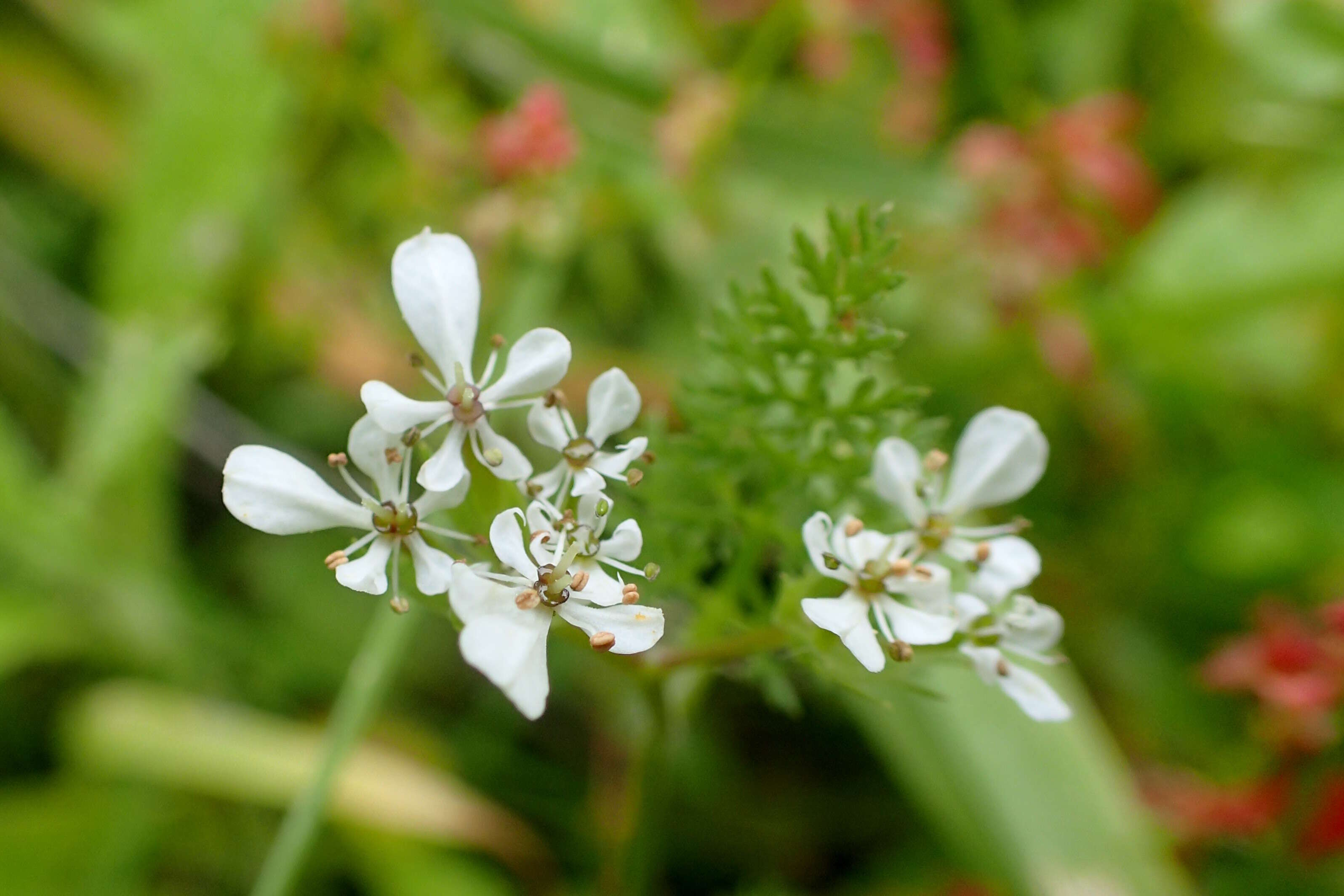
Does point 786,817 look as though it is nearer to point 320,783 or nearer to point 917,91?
point 320,783

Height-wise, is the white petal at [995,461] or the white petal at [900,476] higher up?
the white petal at [995,461]

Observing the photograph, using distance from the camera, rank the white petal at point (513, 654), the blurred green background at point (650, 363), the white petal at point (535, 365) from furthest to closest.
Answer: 1. the blurred green background at point (650, 363)
2. the white petal at point (535, 365)
3. the white petal at point (513, 654)

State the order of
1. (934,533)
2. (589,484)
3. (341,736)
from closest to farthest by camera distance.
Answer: (589,484) < (934,533) < (341,736)

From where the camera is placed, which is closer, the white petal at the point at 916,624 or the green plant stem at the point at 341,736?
the white petal at the point at 916,624

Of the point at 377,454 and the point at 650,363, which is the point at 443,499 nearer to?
the point at 377,454

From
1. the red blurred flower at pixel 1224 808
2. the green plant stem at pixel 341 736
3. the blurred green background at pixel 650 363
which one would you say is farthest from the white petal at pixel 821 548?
the red blurred flower at pixel 1224 808

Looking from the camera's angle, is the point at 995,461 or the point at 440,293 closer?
the point at 440,293

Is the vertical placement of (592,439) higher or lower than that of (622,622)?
higher

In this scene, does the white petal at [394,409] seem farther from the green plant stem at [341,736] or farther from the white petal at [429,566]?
the green plant stem at [341,736]

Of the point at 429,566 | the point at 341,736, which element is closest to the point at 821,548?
the point at 429,566

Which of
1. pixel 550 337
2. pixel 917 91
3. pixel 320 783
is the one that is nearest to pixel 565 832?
pixel 320 783
